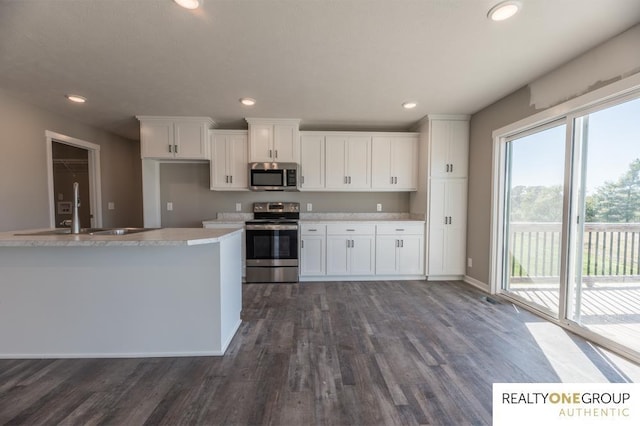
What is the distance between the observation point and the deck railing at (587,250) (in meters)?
2.03

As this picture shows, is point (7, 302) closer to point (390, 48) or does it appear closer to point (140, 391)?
point (140, 391)

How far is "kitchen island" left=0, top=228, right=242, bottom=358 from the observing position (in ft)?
6.23

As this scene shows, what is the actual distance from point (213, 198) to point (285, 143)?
1.55 metres

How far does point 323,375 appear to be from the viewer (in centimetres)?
175

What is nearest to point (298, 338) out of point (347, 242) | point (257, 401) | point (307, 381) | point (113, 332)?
point (307, 381)

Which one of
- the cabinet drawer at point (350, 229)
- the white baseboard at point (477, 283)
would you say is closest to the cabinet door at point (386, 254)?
the cabinet drawer at point (350, 229)

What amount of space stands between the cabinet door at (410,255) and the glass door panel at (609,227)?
1.71 meters

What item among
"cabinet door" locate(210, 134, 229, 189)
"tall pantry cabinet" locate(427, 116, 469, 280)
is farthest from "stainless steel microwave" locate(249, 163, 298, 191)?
"tall pantry cabinet" locate(427, 116, 469, 280)

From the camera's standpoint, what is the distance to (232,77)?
8.40 feet

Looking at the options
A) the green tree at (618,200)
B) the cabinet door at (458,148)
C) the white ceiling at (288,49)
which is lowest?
the green tree at (618,200)

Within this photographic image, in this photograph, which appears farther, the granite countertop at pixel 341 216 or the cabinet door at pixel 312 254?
the granite countertop at pixel 341 216

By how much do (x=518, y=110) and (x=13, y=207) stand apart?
5719mm

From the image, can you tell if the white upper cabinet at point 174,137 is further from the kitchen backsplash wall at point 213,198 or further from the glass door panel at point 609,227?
the glass door panel at point 609,227
